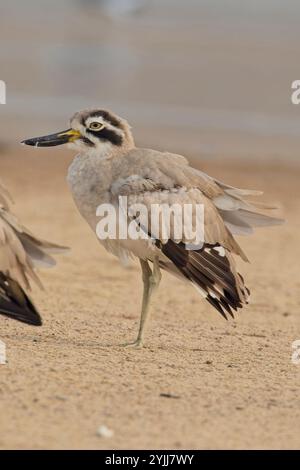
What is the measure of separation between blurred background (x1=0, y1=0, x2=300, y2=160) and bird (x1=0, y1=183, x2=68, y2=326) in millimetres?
12894

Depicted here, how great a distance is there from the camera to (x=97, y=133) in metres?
9.09

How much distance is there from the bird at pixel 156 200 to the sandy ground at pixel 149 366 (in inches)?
19.7

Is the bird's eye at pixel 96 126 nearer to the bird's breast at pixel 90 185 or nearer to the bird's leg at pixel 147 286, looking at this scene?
the bird's breast at pixel 90 185

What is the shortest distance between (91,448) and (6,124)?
17.2 m

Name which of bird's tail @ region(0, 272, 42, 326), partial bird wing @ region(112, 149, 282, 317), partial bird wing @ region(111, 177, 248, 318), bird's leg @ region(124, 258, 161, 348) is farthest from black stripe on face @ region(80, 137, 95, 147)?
bird's tail @ region(0, 272, 42, 326)

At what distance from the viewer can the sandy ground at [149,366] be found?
6676 millimetres

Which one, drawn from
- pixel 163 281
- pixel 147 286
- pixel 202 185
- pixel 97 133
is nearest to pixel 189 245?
pixel 202 185

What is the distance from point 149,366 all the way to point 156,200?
1.26m

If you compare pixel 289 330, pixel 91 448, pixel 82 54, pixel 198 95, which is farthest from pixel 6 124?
pixel 91 448

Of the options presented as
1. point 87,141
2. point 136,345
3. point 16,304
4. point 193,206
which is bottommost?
point 136,345

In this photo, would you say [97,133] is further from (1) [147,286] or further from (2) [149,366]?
(2) [149,366]

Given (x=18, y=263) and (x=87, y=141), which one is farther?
(x=87, y=141)

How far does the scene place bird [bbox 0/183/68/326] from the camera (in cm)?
754

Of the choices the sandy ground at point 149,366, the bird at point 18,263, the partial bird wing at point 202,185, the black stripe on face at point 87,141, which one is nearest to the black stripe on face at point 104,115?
the black stripe on face at point 87,141
